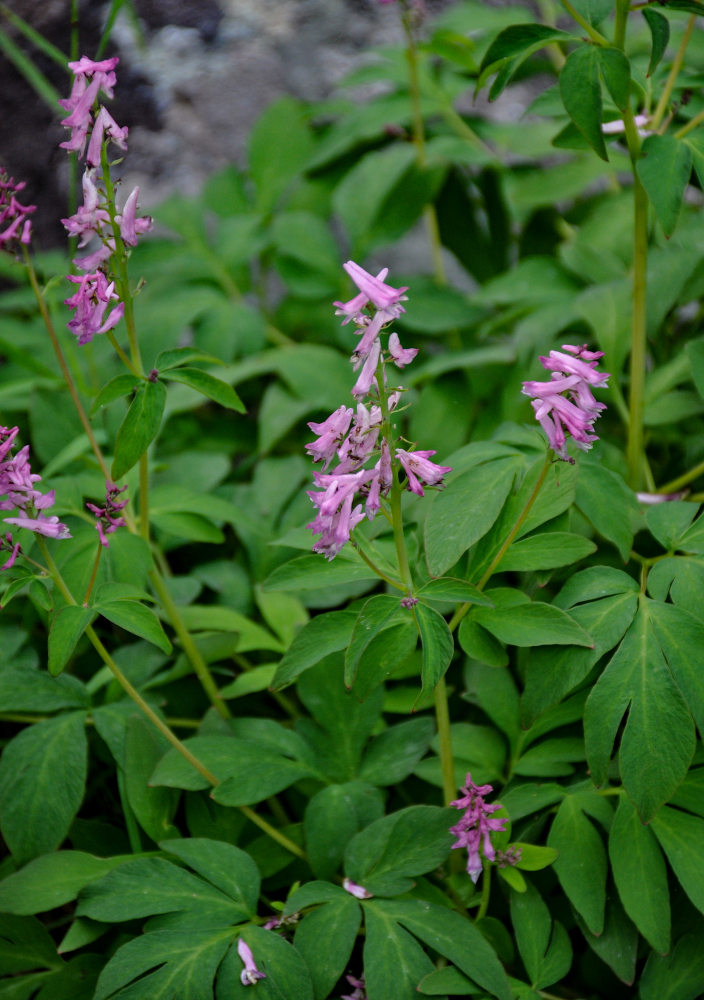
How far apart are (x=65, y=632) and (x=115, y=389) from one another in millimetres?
338

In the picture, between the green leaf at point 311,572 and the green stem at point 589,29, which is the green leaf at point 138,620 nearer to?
the green leaf at point 311,572

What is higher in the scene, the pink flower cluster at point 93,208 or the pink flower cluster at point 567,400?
the pink flower cluster at point 93,208

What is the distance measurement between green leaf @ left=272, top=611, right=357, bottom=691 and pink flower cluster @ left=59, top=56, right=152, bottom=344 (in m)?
0.51

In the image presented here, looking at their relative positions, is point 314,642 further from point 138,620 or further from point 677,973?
point 677,973

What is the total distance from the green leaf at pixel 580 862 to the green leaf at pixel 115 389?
875 millimetres

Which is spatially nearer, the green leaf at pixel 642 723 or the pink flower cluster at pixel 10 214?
the green leaf at pixel 642 723

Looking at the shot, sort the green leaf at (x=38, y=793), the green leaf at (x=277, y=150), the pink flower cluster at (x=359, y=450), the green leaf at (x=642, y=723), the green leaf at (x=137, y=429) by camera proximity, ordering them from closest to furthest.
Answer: the pink flower cluster at (x=359, y=450), the green leaf at (x=642, y=723), the green leaf at (x=137, y=429), the green leaf at (x=38, y=793), the green leaf at (x=277, y=150)

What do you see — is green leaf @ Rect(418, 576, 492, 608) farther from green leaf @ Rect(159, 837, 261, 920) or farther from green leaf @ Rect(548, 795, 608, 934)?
green leaf @ Rect(159, 837, 261, 920)

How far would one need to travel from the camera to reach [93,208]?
110 cm

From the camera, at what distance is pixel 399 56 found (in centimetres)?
227

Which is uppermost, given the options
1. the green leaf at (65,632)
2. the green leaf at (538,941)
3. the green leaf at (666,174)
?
the green leaf at (666,174)

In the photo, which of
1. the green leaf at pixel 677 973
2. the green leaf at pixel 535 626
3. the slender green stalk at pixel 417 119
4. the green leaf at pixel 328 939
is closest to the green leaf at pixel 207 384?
the green leaf at pixel 535 626

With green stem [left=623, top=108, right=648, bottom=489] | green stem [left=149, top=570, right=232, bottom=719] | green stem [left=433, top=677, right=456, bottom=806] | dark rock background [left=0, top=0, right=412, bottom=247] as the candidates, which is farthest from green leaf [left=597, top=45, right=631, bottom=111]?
dark rock background [left=0, top=0, right=412, bottom=247]

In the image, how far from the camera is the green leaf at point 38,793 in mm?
1250
